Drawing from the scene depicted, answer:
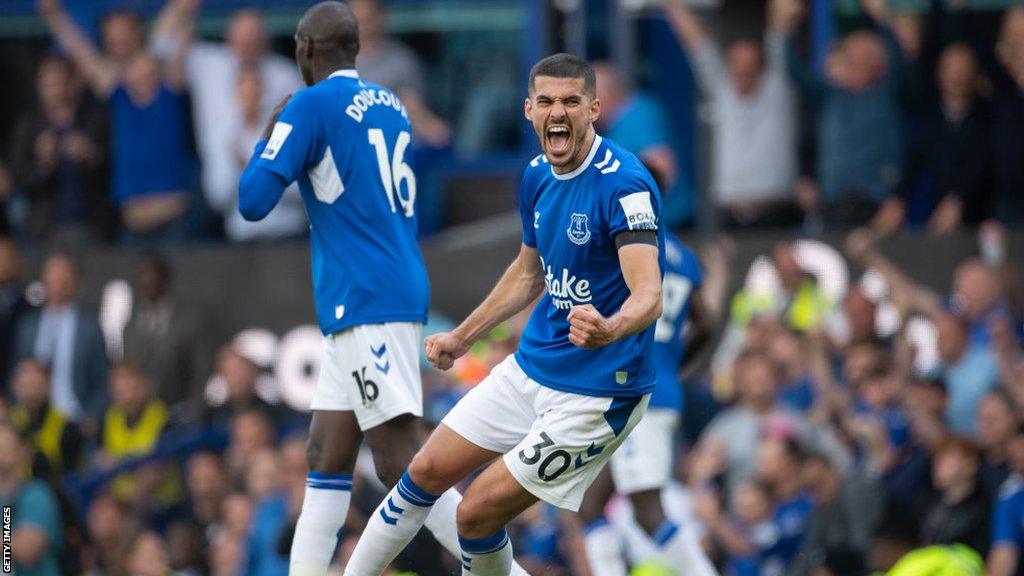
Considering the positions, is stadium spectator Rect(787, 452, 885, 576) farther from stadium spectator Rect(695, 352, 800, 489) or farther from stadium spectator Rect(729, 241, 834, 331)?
stadium spectator Rect(729, 241, 834, 331)

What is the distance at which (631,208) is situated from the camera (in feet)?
24.3

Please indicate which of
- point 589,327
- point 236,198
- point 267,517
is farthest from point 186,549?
point 589,327

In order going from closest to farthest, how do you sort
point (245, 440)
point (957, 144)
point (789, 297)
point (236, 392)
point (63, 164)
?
point (957, 144) < point (789, 297) < point (245, 440) < point (236, 392) < point (63, 164)

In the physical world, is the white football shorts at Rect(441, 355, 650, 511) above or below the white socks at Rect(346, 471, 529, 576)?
above

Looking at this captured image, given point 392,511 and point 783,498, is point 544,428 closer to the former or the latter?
point 392,511

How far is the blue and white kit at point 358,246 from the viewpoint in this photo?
27.5ft

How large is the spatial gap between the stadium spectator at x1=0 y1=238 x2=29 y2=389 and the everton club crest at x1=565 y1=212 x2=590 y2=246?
943 centimetres

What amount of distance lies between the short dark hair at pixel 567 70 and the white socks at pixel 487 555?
73.6 inches

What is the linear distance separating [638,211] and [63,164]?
10081 millimetres

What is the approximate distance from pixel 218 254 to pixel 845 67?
5.51 meters

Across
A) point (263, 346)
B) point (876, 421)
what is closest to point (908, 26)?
point (876, 421)

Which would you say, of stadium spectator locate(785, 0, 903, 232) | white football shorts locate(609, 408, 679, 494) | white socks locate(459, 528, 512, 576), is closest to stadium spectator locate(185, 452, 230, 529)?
white football shorts locate(609, 408, 679, 494)

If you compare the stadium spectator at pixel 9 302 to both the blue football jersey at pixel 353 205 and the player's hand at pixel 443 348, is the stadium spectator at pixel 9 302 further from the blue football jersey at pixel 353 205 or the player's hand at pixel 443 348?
the player's hand at pixel 443 348

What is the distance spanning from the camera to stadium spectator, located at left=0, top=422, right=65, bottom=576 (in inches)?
522
